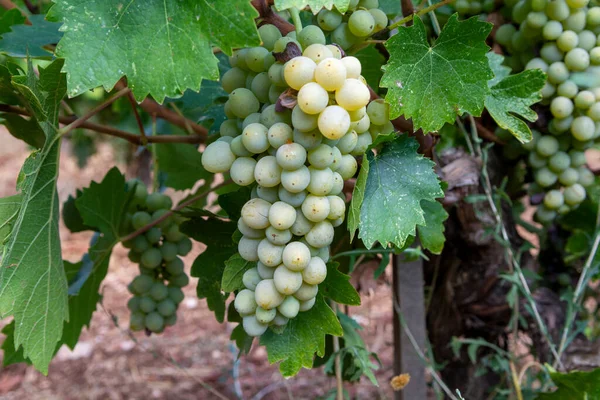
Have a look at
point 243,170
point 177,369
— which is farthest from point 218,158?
point 177,369

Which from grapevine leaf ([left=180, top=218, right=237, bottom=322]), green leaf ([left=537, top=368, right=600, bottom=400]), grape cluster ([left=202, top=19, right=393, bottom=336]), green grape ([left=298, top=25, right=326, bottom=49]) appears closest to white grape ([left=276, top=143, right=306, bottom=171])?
grape cluster ([left=202, top=19, right=393, bottom=336])

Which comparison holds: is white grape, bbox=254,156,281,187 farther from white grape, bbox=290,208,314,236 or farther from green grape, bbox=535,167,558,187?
green grape, bbox=535,167,558,187

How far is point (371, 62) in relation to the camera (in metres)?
0.82

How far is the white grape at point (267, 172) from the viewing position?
52cm

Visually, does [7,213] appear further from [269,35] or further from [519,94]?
[519,94]

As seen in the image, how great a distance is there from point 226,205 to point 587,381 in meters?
0.54

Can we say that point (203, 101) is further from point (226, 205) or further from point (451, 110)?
point (451, 110)

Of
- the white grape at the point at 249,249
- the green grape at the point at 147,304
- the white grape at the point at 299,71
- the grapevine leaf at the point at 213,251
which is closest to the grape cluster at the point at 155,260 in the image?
the green grape at the point at 147,304

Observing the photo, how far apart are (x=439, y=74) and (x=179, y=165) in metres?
0.61

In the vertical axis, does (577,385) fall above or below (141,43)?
below

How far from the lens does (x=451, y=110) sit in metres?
0.58

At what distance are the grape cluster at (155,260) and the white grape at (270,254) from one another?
448 millimetres

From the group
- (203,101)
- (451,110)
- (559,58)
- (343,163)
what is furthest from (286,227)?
(559,58)

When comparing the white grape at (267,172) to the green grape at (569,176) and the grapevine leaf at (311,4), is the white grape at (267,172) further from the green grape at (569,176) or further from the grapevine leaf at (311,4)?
the green grape at (569,176)
